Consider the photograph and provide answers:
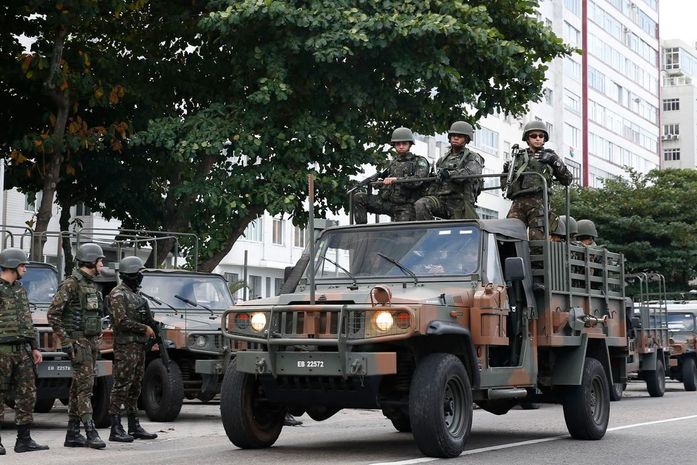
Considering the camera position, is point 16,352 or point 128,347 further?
point 128,347

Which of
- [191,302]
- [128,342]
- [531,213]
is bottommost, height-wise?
[128,342]

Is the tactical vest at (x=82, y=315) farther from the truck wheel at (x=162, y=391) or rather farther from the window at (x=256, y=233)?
the window at (x=256, y=233)

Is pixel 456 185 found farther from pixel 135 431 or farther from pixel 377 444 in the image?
pixel 135 431

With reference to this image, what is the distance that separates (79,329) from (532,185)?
4.82 metres

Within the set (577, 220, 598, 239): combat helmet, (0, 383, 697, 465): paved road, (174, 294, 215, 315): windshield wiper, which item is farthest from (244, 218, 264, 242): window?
(174, 294, 215, 315): windshield wiper

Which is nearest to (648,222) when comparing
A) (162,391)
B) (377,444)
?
(162,391)

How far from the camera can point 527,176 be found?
1410cm

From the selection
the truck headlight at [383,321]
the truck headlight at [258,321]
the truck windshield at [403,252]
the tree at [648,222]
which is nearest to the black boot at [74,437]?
the truck headlight at [258,321]

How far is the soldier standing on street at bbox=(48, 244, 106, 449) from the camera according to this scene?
12.6 meters

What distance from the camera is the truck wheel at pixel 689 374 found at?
2886cm

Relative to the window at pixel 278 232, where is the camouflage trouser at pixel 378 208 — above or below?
below

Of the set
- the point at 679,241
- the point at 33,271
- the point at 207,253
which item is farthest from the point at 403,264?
the point at 679,241

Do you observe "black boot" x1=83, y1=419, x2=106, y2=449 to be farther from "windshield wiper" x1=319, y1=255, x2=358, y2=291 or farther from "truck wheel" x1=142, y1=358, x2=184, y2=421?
"truck wheel" x1=142, y1=358, x2=184, y2=421

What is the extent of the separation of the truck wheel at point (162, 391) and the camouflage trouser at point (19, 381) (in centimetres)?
373
